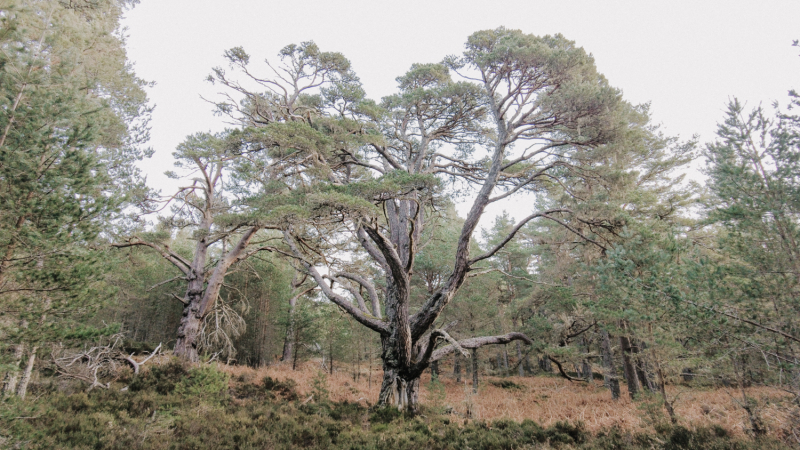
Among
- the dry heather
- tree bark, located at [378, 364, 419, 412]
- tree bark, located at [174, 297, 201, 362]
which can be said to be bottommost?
the dry heather

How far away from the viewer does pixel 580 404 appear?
477 inches

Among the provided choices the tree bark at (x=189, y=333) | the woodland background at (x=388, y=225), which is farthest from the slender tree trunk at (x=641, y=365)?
A: the tree bark at (x=189, y=333)

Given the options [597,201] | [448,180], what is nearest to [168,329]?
[448,180]

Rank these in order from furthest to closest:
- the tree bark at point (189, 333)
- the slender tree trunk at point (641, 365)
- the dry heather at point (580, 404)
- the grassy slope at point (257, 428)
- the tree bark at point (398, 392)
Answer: the tree bark at point (189, 333) → the tree bark at point (398, 392) → the slender tree trunk at point (641, 365) → the dry heather at point (580, 404) → the grassy slope at point (257, 428)

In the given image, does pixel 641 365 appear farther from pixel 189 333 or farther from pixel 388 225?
pixel 189 333

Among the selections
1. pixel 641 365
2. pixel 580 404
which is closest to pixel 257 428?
pixel 580 404

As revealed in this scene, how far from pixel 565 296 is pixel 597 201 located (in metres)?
6.91

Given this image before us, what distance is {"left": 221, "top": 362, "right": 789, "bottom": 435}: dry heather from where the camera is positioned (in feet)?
23.7

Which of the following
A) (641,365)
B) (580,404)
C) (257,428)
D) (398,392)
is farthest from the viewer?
(580,404)

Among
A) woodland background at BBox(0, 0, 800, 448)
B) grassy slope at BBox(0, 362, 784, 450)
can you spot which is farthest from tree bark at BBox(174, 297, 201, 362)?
grassy slope at BBox(0, 362, 784, 450)

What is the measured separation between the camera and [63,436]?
17.1 feet

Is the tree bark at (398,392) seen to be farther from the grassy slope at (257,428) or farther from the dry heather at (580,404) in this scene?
the dry heather at (580,404)

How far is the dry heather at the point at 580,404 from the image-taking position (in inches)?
285

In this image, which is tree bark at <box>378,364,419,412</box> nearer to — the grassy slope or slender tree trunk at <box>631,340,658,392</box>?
the grassy slope
